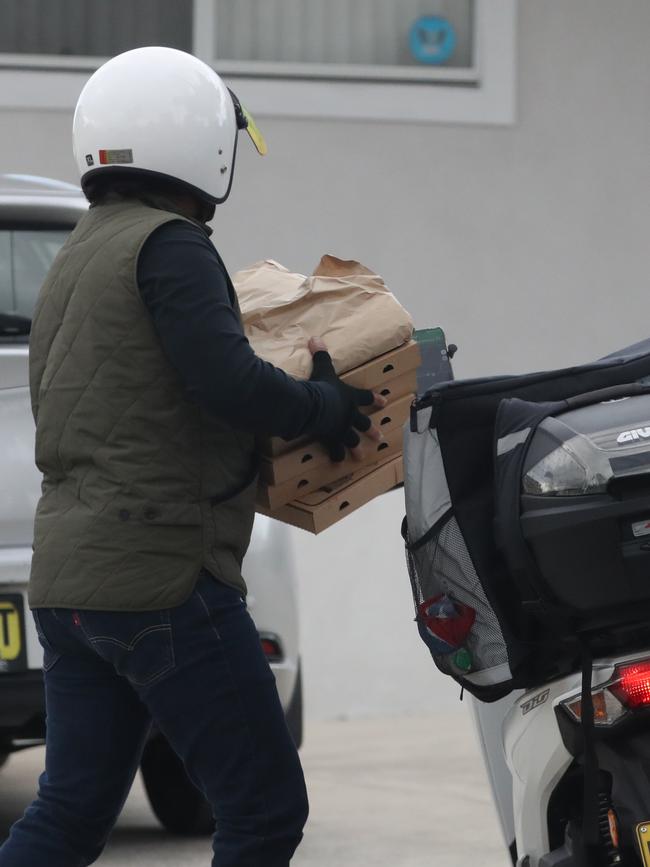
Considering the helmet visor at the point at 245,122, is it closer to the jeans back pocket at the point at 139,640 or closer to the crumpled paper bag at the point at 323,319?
the crumpled paper bag at the point at 323,319

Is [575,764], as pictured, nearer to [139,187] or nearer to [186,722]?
[186,722]

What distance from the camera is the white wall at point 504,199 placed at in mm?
8344

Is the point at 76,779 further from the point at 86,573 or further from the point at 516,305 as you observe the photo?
the point at 516,305

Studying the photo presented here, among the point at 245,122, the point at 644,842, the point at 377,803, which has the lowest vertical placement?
the point at 377,803

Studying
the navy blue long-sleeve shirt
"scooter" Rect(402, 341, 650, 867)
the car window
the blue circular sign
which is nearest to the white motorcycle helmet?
the navy blue long-sleeve shirt

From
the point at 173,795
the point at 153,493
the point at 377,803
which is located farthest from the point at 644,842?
the point at 377,803

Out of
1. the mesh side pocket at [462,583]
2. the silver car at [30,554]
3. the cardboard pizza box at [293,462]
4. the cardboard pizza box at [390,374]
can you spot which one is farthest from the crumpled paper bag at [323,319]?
the silver car at [30,554]

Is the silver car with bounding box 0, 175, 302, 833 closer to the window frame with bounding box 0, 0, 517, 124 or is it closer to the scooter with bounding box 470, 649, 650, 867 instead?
the scooter with bounding box 470, 649, 650, 867

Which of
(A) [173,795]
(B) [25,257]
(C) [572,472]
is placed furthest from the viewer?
(A) [173,795]

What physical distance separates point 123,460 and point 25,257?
6.50 ft

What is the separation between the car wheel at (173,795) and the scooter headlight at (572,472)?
92.8 inches

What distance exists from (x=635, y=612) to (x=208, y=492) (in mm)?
668

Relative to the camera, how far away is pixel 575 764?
106 inches

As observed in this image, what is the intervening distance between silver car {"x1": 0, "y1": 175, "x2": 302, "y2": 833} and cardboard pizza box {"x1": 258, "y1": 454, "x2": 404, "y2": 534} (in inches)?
45.6
